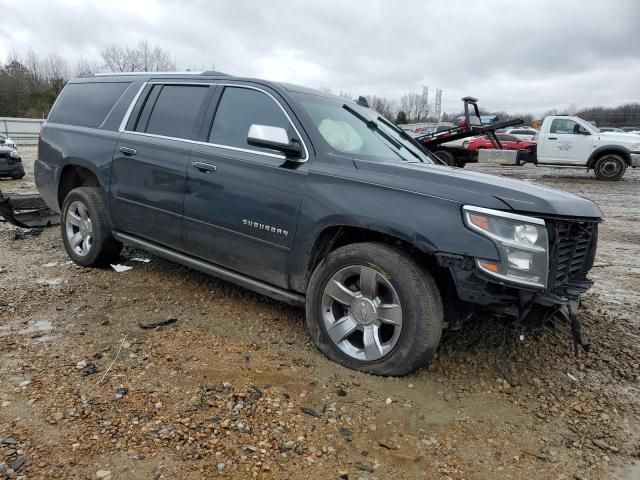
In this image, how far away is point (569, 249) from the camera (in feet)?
9.51

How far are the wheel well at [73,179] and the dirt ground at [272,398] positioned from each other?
113 cm

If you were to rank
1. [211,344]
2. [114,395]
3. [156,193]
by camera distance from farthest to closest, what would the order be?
[156,193] < [211,344] < [114,395]

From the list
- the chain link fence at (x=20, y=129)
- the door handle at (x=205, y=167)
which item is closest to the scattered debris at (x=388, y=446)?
the door handle at (x=205, y=167)

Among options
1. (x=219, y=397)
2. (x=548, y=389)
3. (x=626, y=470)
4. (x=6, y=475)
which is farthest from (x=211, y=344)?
(x=626, y=470)

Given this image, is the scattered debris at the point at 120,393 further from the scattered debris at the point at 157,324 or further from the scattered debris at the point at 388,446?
the scattered debris at the point at 388,446

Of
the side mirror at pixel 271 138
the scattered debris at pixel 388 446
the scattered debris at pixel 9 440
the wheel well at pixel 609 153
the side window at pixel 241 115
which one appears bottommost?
the scattered debris at pixel 9 440

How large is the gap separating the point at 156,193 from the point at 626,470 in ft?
11.6

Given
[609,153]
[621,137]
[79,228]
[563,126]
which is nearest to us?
[79,228]

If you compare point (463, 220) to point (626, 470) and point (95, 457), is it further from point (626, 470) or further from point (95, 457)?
point (95, 457)

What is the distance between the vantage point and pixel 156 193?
3.97 meters

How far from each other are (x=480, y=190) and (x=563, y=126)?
51.3ft

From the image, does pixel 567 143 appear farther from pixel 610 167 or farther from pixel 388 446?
pixel 388 446

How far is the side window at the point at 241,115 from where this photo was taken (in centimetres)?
352

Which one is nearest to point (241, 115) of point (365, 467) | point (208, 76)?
point (208, 76)
